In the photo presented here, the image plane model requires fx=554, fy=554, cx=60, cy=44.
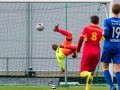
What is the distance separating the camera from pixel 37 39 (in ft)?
66.1

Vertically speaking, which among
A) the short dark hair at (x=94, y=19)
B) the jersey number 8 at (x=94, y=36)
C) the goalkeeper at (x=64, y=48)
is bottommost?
the goalkeeper at (x=64, y=48)

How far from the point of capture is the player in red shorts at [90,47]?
41.8 ft

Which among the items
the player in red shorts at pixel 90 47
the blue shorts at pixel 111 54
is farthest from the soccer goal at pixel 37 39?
the blue shorts at pixel 111 54

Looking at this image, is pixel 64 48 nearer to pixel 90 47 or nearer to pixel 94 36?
pixel 90 47

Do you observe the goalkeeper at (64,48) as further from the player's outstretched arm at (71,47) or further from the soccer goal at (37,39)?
the soccer goal at (37,39)

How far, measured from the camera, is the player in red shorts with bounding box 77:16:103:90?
12734 mm

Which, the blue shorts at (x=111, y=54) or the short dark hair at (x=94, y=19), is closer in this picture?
the blue shorts at (x=111, y=54)

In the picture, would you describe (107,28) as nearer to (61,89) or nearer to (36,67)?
(61,89)

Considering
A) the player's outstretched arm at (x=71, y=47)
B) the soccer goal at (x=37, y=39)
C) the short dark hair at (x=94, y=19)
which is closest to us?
the short dark hair at (x=94, y=19)

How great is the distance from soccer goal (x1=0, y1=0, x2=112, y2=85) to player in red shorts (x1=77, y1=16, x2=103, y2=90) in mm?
5397

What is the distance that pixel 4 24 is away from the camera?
1944 cm

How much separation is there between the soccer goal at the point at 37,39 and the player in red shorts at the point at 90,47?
17.7 ft

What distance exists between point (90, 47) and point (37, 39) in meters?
7.30

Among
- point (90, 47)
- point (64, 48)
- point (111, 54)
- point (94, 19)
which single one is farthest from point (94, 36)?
point (64, 48)
